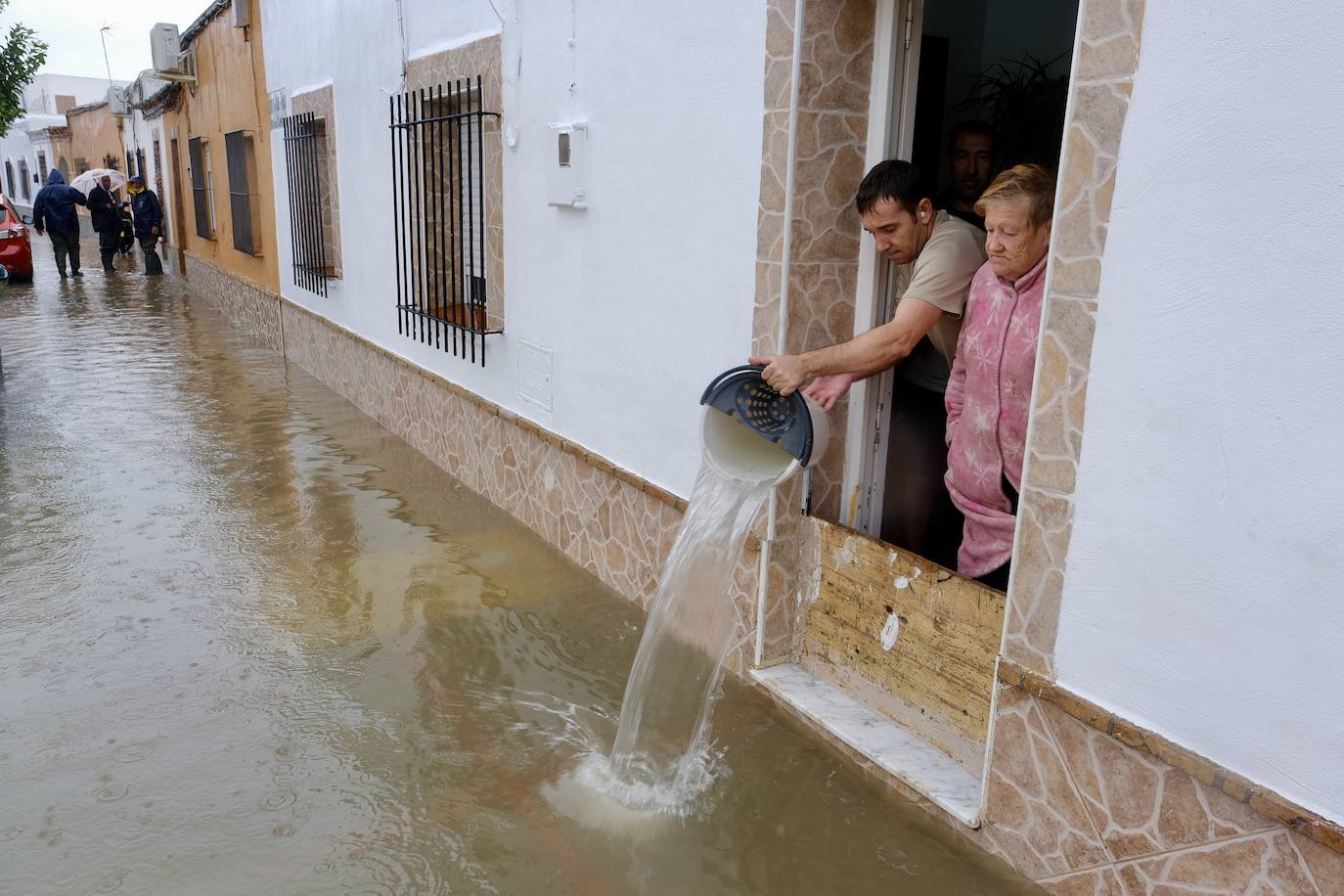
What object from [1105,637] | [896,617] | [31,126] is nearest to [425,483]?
[896,617]

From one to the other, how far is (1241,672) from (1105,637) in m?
0.32

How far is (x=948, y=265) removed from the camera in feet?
9.57

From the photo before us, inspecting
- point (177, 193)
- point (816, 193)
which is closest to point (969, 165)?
point (816, 193)

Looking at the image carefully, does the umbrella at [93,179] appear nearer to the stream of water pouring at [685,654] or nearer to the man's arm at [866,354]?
the stream of water pouring at [685,654]

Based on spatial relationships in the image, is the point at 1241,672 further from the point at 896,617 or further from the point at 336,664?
the point at 336,664

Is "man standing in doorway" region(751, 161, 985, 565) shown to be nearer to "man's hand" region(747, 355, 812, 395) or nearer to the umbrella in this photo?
"man's hand" region(747, 355, 812, 395)

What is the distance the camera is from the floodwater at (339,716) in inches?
106

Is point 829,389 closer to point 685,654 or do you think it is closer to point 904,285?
point 904,285

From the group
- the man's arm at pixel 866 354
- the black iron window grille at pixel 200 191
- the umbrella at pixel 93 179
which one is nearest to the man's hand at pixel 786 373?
the man's arm at pixel 866 354

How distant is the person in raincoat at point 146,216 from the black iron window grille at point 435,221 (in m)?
13.5

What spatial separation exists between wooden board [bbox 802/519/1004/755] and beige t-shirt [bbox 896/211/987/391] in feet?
2.59

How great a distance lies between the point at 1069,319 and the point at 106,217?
62.2 ft

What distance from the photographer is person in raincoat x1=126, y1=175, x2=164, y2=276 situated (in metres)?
17.6

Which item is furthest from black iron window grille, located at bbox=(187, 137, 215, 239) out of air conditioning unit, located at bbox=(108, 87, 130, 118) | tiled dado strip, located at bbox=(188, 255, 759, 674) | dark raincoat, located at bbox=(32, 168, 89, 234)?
air conditioning unit, located at bbox=(108, 87, 130, 118)
